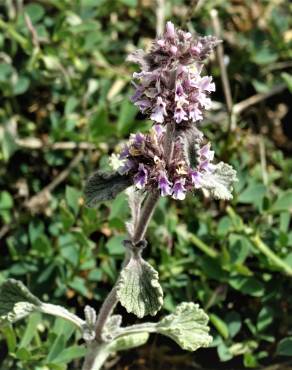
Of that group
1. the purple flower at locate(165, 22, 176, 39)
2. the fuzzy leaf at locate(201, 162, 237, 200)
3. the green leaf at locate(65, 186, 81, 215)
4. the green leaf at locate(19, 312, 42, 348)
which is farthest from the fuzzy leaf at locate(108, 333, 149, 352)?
the purple flower at locate(165, 22, 176, 39)

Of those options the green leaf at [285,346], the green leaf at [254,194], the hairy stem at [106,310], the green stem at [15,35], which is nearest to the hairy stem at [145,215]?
the hairy stem at [106,310]

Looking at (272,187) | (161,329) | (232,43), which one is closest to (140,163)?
(161,329)

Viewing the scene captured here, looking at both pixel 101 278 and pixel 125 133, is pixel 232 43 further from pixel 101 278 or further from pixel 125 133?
pixel 101 278

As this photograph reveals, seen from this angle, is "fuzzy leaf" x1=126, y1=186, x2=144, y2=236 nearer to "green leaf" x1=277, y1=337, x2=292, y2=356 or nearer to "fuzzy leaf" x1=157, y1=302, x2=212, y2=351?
"fuzzy leaf" x1=157, y1=302, x2=212, y2=351

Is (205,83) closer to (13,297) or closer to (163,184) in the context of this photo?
(163,184)

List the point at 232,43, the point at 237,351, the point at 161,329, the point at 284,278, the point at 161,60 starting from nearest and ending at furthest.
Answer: the point at 161,60
the point at 161,329
the point at 237,351
the point at 284,278
the point at 232,43

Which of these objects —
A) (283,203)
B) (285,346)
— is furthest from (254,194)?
(285,346)
